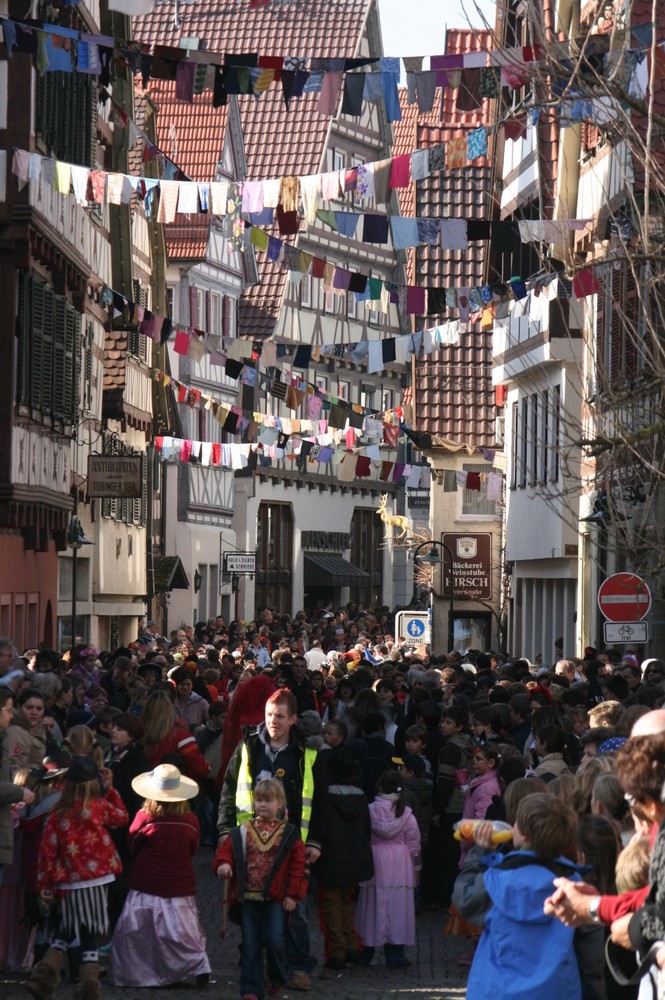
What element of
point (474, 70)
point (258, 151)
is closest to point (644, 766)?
point (474, 70)

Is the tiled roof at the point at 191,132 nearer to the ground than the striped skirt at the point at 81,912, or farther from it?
farther from it

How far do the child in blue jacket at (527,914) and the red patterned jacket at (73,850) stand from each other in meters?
4.01

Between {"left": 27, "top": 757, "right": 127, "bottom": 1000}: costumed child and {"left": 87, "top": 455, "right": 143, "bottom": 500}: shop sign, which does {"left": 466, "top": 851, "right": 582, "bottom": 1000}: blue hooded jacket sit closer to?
{"left": 27, "top": 757, "right": 127, "bottom": 1000}: costumed child

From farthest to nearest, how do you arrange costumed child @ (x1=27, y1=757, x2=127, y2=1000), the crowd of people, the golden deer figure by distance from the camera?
1. the golden deer figure
2. costumed child @ (x1=27, y1=757, x2=127, y2=1000)
3. the crowd of people

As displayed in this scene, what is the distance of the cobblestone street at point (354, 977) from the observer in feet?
36.4

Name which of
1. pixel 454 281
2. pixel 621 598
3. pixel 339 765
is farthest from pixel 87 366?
pixel 339 765

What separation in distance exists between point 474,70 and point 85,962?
10.4m

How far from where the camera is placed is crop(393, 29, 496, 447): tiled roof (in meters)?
48.3

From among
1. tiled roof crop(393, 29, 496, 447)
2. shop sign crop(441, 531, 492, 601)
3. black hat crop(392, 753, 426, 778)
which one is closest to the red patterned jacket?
black hat crop(392, 753, 426, 778)

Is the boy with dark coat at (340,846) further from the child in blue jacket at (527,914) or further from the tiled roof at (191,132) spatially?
the tiled roof at (191,132)

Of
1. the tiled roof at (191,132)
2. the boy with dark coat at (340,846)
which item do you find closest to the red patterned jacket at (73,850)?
the boy with dark coat at (340,846)

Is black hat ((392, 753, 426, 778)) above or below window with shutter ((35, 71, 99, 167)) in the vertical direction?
below

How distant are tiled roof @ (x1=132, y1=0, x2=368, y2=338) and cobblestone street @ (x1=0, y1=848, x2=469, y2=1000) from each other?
47.5m

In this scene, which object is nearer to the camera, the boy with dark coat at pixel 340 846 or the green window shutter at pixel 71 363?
the boy with dark coat at pixel 340 846
